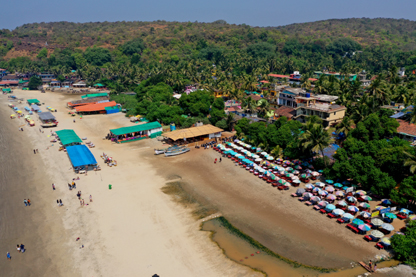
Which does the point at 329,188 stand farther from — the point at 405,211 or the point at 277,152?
the point at 277,152

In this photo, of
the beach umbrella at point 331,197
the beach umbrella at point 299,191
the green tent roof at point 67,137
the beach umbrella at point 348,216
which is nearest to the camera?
the beach umbrella at point 348,216

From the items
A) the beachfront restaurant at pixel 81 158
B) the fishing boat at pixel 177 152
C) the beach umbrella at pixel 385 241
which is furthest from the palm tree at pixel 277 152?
the beachfront restaurant at pixel 81 158

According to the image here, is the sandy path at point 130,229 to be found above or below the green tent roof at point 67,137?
below

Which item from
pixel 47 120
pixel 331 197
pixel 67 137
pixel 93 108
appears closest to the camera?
pixel 331 197

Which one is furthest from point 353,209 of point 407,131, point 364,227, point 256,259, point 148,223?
point 148,223

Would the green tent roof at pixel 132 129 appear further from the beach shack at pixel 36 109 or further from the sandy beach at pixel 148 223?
the beach shack at pixel 36 109

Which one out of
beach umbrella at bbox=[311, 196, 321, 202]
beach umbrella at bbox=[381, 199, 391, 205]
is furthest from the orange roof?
beach umbrella at bbox=[381, 199, 391, 205]

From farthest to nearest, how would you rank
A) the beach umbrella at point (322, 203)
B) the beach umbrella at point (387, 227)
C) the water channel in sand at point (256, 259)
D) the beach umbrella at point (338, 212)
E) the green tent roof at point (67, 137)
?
the green tent roof at point (67, 137)
the beach umbrella at point (322, 203)
the beach umbrella at point (338, 212)
the beach umbrella at point (387, 227)
the water channel in sand at point (256, 259)
